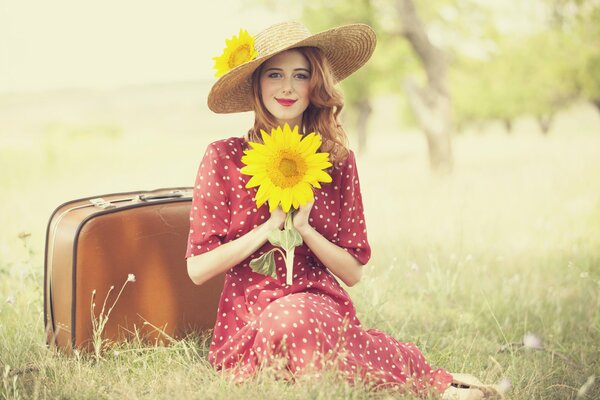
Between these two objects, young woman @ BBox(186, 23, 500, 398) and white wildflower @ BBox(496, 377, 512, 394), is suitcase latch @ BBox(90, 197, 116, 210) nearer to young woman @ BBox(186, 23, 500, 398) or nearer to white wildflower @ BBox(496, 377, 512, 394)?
young woman @ BBox(186, 23, 500, 398)

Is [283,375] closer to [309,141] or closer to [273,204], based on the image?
[273,204]

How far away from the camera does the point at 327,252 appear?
287 cm

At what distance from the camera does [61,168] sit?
1460cm

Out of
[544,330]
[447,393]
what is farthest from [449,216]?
[447,393]

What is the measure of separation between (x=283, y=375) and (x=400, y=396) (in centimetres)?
51

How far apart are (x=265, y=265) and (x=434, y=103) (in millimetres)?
11148

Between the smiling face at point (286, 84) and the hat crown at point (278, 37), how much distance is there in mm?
65

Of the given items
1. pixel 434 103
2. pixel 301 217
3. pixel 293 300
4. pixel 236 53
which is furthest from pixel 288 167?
pixel 434 103

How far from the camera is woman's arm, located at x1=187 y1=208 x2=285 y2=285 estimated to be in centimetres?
272

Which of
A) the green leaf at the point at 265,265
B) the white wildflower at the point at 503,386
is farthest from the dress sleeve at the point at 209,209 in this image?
the white wildflower at the point at 503,386

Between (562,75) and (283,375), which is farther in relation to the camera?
(562,75)

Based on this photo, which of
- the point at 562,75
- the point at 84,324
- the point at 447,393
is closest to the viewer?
the point at 447,393

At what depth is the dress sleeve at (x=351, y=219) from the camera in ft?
9.95

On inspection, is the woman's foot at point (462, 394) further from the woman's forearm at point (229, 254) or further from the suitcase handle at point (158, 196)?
the suitcase handle at point (158, 196)
